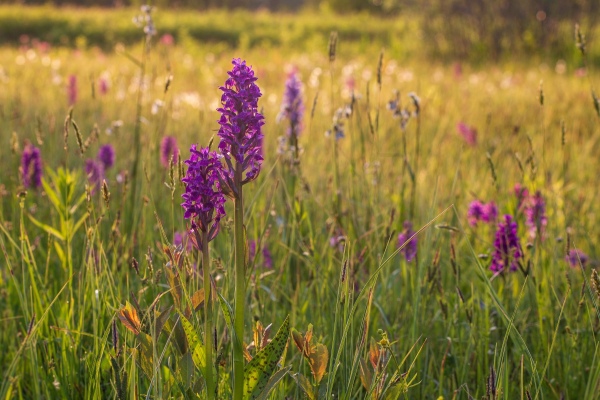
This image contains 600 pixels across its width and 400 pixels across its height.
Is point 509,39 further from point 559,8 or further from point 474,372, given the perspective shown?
point 474,372

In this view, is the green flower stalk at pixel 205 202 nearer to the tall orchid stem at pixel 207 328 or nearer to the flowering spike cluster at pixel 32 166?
the tall orchid stem at pixel 207 328

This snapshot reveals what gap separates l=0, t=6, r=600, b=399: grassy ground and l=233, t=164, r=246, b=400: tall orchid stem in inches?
3.5

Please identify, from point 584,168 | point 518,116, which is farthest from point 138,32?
point 584,168

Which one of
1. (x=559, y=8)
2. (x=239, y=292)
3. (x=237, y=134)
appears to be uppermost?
(x=559, y=8)

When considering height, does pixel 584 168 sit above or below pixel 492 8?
below

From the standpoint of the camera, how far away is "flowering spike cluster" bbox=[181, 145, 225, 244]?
1.09 m

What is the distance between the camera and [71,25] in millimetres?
17109

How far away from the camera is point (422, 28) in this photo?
12.5 m

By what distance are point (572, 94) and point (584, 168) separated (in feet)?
9.64

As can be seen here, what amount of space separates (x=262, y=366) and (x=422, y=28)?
39.5 ft

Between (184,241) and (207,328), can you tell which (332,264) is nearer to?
(184,241)

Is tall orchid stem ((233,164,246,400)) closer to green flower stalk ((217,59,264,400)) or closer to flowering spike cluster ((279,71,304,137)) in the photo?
green flower stalk ((217,59,264,400))

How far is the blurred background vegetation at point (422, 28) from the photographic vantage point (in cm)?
1117

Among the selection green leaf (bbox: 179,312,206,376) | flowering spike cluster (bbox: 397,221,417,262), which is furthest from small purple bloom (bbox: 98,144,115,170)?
green leaf (bbox: 179,312,206,376)
